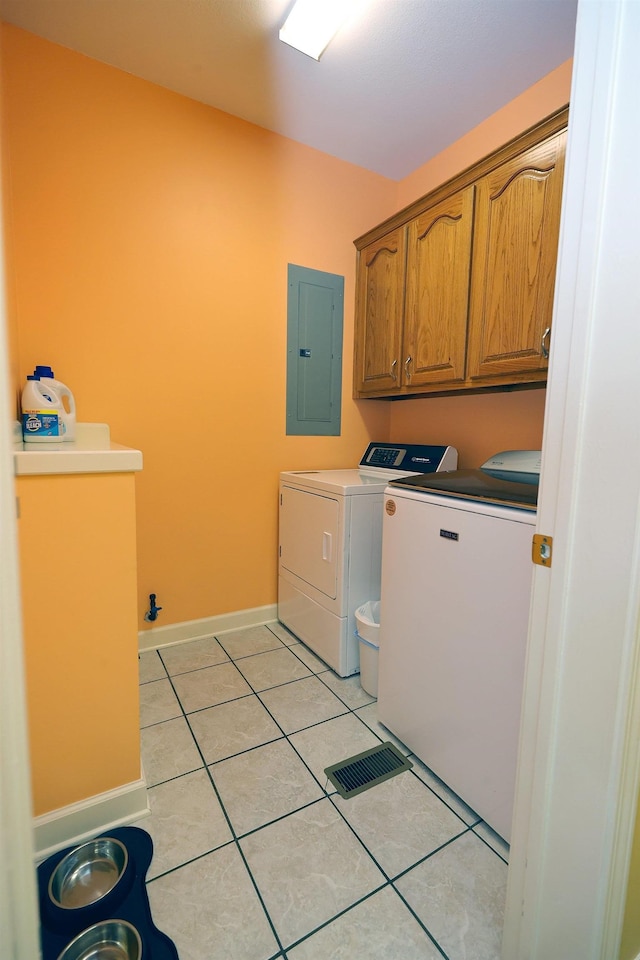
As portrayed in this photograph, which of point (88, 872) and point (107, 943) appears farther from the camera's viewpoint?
point (88, 872)

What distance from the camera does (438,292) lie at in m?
2.07

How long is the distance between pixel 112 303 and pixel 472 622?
6.72ft

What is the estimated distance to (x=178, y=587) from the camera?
7.59 feet

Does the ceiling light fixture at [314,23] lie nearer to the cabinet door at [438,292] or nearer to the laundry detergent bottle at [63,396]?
the cabinet door at [438,292]

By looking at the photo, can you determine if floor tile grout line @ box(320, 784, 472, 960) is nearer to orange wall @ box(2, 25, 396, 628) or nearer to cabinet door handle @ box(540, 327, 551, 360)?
orange wall @ box(2, 25, 396, 628)

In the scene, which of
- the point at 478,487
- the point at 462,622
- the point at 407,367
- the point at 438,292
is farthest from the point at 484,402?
the point at 462,622

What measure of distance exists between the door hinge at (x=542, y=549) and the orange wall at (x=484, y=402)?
4.56 feet

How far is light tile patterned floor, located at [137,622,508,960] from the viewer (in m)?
1.00

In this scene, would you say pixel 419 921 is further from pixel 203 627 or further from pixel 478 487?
pixel 203 627

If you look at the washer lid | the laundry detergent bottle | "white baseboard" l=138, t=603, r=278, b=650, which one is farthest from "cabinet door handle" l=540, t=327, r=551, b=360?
"white baseboard" l=138, t=603, r=278, b=650

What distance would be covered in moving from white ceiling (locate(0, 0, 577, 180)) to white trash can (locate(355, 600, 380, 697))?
2.42 metres

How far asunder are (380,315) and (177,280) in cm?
112

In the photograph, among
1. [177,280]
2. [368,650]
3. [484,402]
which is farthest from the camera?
[484,402]

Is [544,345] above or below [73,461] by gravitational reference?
above
